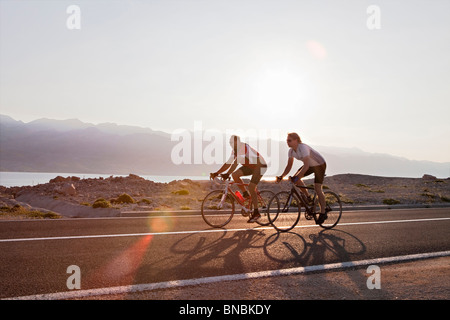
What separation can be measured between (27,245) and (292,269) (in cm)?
479

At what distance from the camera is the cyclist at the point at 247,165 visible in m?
9.81

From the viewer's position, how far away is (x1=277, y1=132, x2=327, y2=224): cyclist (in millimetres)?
9578

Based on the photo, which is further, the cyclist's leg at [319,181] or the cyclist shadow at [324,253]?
the cyclist's leg at [319,181]

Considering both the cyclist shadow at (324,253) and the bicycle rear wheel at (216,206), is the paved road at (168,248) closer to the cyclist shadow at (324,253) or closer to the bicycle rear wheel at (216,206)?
the cyclist shadow at (324,253)

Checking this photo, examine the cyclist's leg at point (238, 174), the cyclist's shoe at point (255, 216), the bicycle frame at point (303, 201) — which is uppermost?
the cyclist's leg at point (238, 174)

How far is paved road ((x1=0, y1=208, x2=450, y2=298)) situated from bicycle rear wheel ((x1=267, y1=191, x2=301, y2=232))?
10.7 inches

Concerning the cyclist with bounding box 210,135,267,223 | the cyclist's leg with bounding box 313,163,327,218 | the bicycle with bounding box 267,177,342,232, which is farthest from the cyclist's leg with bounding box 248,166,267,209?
the cyclist's leg with bounding box 313,163,327,218

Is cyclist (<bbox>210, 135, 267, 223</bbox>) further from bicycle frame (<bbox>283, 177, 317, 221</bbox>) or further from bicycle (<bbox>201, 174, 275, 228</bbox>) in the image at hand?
bicycle frame (<bbox>283, 177, 317, 221</bbox>)

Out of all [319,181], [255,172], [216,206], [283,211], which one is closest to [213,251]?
[216,206]

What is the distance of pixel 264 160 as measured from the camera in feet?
33.3

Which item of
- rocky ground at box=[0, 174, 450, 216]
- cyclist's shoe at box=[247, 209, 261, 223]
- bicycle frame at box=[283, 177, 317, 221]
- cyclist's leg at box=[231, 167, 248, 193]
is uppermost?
cyclist's leg at box=[231, 167, 248, 193]

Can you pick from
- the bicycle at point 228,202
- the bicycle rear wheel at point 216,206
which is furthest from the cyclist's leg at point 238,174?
the bicycle rear wheel at point 216,206

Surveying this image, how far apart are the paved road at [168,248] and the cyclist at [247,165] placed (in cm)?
92

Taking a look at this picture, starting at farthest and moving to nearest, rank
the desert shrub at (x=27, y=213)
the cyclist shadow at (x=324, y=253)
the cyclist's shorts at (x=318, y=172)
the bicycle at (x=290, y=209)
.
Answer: the desert shrub at (x=27, y=213)
the bicycle at (x=290, y=209)
the cyclist's shorts at (x=318, y=172)
the cyclist shadow at (x=324, y=253)
